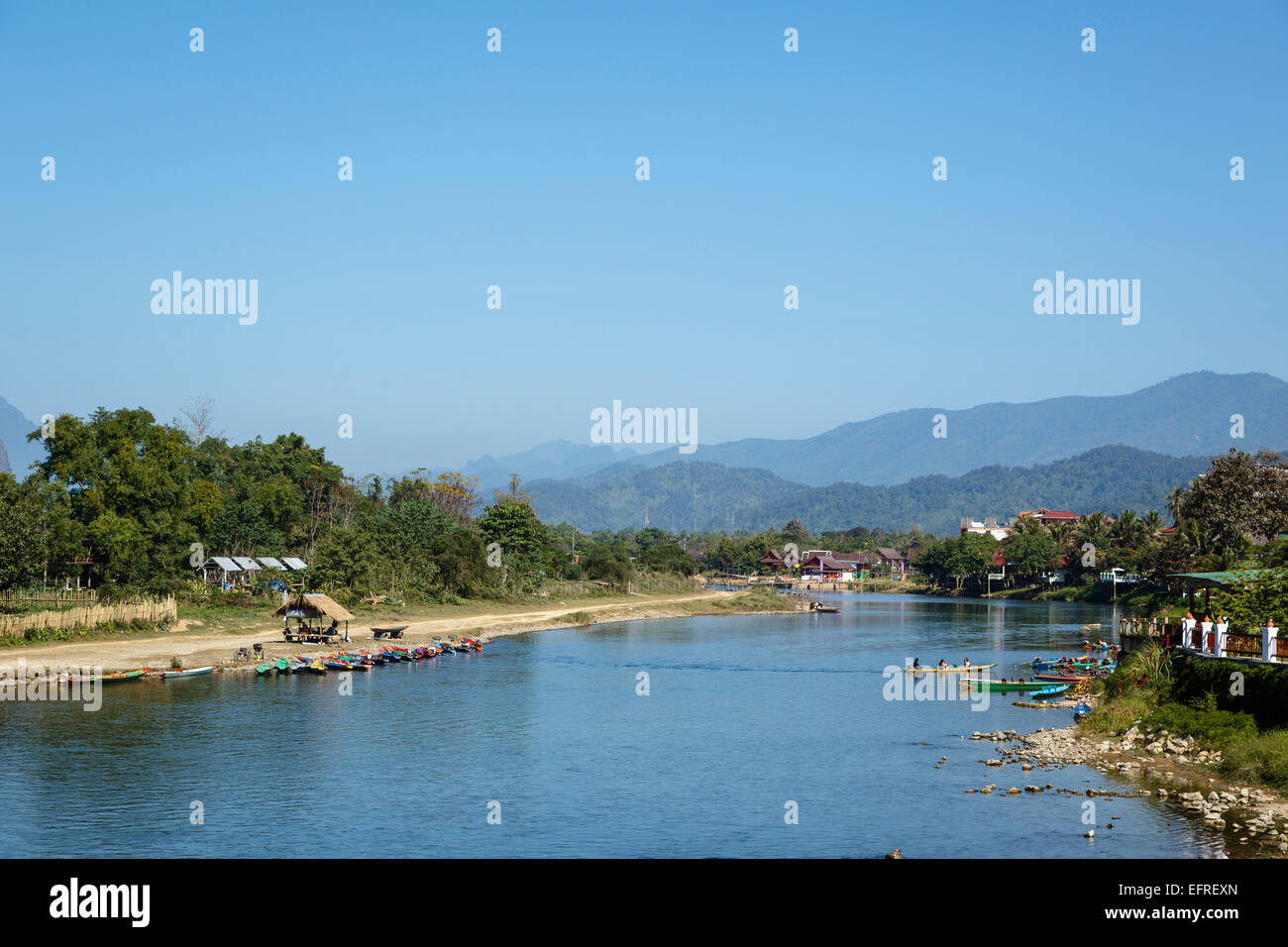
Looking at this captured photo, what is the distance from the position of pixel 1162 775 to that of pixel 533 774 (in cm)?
1811

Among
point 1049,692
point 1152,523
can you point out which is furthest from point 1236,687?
point 1152,523

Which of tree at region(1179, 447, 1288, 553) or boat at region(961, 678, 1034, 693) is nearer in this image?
boat at region(961, 678, 1034, 693)

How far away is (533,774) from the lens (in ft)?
107

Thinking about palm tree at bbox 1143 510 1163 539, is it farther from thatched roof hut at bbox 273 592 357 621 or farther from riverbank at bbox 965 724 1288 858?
thatched roof hut at bbox 273 592 357 621

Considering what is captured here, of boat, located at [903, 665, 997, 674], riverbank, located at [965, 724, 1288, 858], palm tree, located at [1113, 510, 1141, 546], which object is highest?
palm tree, located at [1113, 510, 1141, 546]

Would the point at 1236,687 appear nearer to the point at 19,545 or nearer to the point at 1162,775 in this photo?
the point at 1162,775

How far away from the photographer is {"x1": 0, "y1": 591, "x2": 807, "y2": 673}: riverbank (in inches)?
1873

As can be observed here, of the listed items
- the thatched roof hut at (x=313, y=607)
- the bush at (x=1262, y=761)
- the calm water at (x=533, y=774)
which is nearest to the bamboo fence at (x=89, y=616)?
the thatched roof hut at (x=313, y=607)

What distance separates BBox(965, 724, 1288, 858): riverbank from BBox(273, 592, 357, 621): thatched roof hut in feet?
121

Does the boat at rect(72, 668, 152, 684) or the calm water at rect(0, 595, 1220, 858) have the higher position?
the boat at rect(72, 668, 152, 684)

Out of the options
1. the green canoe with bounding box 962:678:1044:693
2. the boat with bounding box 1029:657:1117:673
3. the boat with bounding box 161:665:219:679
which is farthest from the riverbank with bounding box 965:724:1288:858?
the boat with bounding box 161:665:219:679
